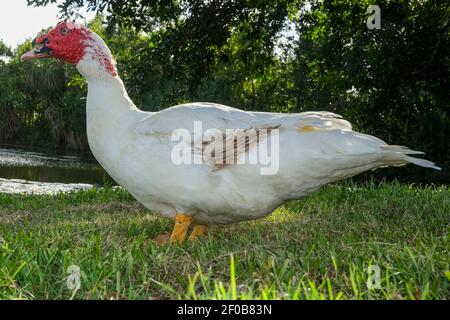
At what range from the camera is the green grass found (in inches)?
68.6

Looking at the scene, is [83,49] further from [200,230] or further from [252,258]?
[252,258]

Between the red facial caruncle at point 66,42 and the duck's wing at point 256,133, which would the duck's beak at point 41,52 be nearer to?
the red facial caruncle at point 66,42

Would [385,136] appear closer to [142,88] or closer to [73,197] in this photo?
[142,88]

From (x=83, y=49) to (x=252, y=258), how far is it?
6.45 feet

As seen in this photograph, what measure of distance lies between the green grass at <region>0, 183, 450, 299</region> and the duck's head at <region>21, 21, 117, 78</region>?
42.9 inches

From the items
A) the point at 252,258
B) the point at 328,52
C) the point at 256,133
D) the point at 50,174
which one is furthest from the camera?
the point at 50,174

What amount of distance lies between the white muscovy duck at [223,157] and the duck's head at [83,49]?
0.55 feet

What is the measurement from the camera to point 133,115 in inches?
127

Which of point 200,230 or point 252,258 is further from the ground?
point 252,258

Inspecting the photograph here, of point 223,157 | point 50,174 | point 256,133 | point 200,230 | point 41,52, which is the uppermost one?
point 41,52

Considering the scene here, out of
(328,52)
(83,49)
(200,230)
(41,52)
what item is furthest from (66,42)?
(328,52)

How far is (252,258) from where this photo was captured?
2205mm

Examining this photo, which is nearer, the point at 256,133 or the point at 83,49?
the point at 256,133

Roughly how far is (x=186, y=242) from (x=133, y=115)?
93 cm
